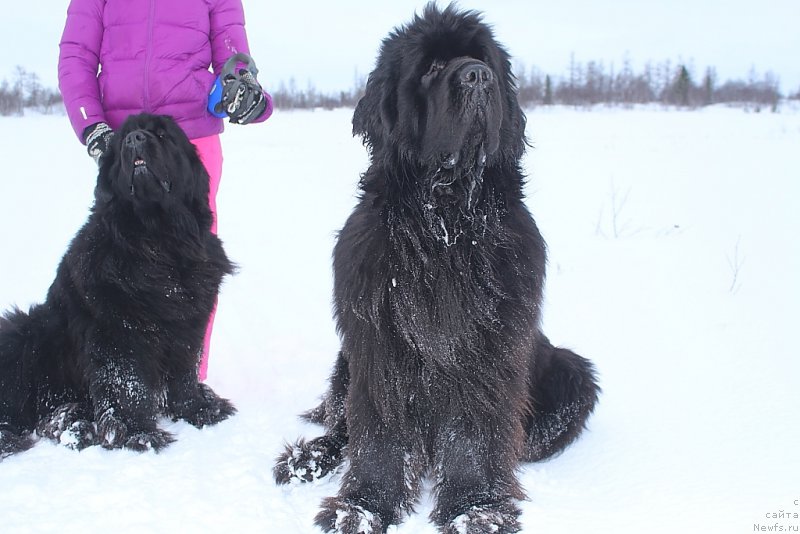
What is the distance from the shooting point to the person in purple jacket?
288 centimetres

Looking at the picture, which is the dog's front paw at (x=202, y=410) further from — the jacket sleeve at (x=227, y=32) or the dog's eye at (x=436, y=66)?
the dog's eye at (x=436, y=66)

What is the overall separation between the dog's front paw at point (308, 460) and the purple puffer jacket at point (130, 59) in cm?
170

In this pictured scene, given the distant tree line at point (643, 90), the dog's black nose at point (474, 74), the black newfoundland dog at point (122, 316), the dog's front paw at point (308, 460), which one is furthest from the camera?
the distant tree line at point (643, 90)

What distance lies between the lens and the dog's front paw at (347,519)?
80.7 inches

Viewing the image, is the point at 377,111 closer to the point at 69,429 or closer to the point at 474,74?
the point at 474,74

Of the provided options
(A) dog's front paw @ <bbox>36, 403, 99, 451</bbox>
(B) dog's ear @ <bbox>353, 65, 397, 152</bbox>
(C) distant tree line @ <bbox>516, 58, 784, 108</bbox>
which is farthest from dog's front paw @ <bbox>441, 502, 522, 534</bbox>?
(C) distant tree line @ <bbox>516, 58, 784, 108</bbox>

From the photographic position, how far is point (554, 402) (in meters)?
2.63

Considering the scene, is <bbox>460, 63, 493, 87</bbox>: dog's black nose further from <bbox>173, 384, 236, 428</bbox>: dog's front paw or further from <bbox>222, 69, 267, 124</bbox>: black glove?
<bbox>173, 384, 236, 428</bbox>: dog's front paw

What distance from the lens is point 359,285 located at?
2.17 meters

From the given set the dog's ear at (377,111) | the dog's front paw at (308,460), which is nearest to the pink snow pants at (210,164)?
the dog's front paw at (308,460)

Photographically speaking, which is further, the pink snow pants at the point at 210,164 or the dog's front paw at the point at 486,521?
the pink snow pants at the point at 210,164

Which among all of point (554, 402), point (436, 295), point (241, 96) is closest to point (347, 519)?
point (436, 295)

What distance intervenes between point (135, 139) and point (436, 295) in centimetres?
150

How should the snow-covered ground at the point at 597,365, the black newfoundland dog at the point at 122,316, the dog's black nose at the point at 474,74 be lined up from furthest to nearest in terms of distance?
the black newfoundland dog at the point at 122,316, the snow-covered ground at the point at 597,365, the dog's black nose at the point at 474,74
